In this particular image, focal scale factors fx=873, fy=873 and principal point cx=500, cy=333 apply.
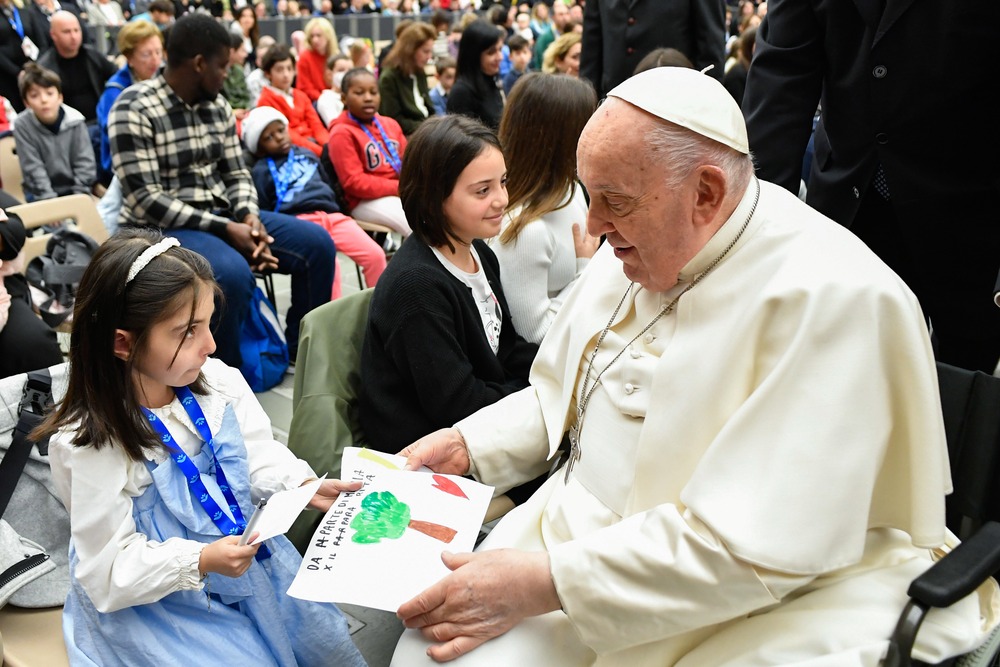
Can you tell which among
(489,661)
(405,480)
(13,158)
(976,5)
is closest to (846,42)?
(976,5)

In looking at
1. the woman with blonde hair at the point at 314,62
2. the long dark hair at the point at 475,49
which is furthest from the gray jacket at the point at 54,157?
the woman with blonde hair at the point at 314,62

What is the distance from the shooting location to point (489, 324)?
2.58m

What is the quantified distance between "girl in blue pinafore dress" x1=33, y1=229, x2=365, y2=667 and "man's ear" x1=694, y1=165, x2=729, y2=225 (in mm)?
911

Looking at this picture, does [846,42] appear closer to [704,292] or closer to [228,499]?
[704,292]

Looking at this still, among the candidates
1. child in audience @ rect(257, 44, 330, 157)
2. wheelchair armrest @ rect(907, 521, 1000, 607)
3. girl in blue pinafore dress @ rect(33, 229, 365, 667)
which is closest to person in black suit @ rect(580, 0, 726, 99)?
child in audience @ rect(257, 44, 330, 157)

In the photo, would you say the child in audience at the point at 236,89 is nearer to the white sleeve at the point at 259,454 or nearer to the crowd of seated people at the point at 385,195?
the crowd of seated people at the point at 385,195

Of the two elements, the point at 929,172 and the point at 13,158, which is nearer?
the point at 929,172

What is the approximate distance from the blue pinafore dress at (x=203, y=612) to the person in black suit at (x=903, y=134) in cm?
175

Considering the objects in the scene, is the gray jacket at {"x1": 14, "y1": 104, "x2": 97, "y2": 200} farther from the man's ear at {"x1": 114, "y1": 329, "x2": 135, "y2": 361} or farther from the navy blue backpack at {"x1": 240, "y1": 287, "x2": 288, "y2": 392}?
the man's ear at {"x1": 114, "y1": 329, "x2": 135, "y2": 361}

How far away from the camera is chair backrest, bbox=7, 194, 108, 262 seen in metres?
3.61

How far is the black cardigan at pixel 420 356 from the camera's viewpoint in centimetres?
224

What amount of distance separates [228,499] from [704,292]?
3.46 ft

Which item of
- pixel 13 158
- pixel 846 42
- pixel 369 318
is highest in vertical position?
pixel 846 42

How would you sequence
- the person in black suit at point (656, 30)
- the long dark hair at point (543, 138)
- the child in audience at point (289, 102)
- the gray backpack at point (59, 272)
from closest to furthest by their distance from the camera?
the long dark hair at point (543, 138)
the gray backpack at point (59, 272)
the person in black suit at point (656, 30)
the child in audience at point (289, 102)
